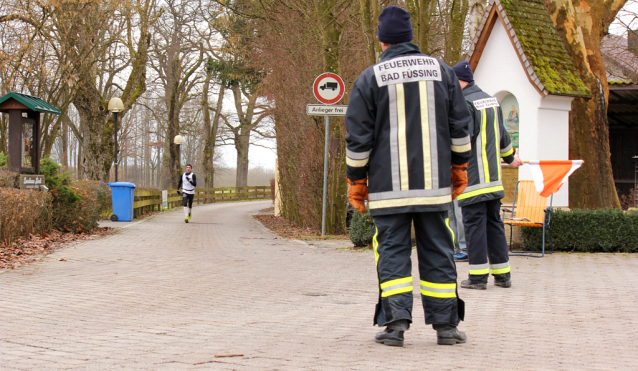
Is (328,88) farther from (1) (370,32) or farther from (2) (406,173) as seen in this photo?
(2) (406,173)

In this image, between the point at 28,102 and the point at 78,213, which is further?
the point at 78,213

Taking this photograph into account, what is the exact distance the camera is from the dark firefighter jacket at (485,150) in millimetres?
6949

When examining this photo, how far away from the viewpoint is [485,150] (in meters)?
7.14

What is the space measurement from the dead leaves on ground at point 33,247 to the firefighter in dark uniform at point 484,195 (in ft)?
19.5

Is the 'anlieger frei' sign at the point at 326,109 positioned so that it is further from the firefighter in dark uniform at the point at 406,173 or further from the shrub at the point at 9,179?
the firefighter in dark uniform at the point at 406,173

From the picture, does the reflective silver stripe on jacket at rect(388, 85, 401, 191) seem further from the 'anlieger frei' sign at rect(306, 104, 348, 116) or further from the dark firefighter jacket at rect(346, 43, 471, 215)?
the 'anlieger frei' sign at rect(306, 104, 348, 116)

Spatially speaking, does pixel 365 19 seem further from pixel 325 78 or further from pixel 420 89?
pixel 420 89

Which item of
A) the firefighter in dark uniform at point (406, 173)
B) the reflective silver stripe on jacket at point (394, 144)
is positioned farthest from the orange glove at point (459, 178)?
the reflective silver stripe on jacket at point (394, 144)

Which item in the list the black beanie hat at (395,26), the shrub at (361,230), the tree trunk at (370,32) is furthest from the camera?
the tree trunk at (370,32)

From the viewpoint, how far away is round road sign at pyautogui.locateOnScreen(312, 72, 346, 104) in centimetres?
1384

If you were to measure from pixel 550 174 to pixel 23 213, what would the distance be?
8.42m

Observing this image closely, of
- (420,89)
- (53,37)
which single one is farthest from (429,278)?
(53,37)

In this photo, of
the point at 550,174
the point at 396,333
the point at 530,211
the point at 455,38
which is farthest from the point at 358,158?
the point at 455,38

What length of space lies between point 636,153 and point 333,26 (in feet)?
33.9
